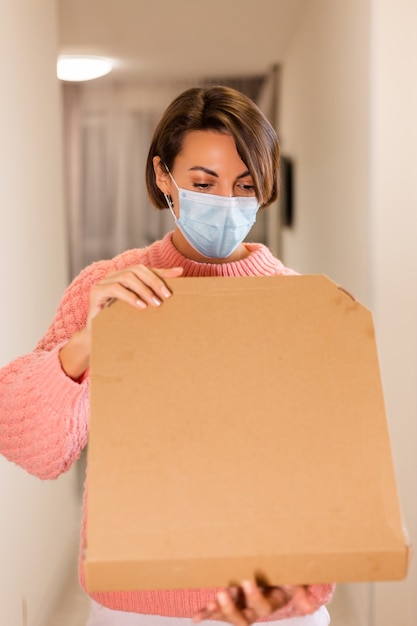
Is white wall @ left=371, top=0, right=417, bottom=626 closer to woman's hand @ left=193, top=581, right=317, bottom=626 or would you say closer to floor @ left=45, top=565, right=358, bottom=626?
floor @ left=45, top=565, right=358, bottom=626

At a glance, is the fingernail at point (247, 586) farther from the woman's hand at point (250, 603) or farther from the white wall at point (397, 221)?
the white wall at point (397, 221)

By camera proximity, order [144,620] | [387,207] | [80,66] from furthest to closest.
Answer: [80,66]
[387,207]
[144,620]

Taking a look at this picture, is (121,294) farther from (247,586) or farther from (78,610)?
(78,610)

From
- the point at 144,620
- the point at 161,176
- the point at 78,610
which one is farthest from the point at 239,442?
the point at 78,610

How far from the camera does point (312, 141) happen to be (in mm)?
3381

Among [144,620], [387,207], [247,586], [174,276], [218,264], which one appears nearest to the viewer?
[247,586]

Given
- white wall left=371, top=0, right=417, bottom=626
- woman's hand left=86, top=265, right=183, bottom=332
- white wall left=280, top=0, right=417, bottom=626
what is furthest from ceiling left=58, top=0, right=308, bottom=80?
woman's hand left=86, top=265, right=183, bottom=332

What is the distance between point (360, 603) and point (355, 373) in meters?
1.82

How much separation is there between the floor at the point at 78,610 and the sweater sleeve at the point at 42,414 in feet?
5.65

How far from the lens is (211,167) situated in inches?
43.8

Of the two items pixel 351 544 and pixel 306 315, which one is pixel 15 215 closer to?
pixel 306 315

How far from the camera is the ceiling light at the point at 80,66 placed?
4.03m

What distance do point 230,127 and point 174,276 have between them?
299 millimetres

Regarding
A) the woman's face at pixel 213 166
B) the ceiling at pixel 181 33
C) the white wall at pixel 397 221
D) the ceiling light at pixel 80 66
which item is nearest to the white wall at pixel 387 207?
the white wall at pixel 397 221
